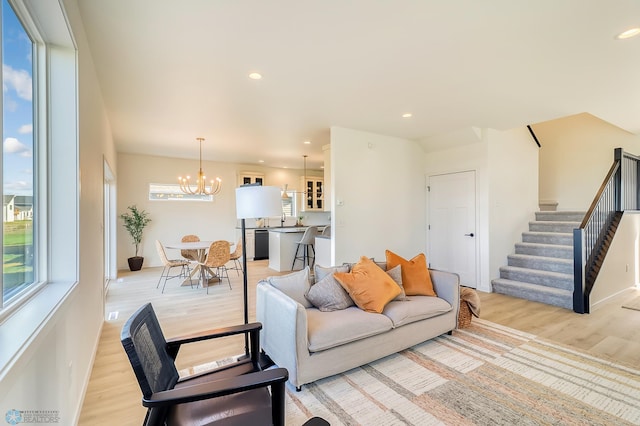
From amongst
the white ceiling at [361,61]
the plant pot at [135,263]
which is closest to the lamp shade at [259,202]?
the white ceiling at [361,61]

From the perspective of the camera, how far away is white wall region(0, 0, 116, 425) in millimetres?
1130

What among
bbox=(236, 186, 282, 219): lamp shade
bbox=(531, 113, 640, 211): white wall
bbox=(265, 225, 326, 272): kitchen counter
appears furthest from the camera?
bbox=(265, 225, 326, 272): kitchen counter

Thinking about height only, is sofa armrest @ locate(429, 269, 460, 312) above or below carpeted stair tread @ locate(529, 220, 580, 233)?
below

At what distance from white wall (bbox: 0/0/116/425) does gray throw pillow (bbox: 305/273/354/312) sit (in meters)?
1.69

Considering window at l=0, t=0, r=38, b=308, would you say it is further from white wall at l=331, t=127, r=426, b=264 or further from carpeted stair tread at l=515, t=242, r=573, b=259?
carpeted stair tread at l=515, t=242, r=573, b=259

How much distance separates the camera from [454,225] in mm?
5473

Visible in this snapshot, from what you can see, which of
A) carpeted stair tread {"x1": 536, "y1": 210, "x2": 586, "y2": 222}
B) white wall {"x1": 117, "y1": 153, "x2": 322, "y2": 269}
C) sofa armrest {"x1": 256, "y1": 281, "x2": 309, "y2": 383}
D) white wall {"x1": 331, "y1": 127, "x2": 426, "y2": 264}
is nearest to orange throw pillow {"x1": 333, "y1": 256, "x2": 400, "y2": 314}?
sofa armrest {"x1": 256, "y1": 281, "x2": 309, "y2": 383}

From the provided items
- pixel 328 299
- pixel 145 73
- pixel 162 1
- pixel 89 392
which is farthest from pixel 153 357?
pixel 145 73

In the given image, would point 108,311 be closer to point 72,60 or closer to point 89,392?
point 89,392

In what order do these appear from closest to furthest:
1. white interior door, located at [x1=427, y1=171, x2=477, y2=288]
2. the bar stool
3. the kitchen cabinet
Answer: white interior door, located at [x1=427, y1=171, x2=477, y2=288]
the bar stool
the kitchen cabinet

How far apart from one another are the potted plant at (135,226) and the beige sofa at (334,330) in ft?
17.5

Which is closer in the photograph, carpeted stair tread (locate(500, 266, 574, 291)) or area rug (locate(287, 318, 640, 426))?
area rug (locate(287, 318, 640, 426))

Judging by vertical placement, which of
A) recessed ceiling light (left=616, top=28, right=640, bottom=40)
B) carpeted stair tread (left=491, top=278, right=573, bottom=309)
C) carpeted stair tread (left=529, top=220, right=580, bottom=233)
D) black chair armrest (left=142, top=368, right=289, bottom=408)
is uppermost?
recessed ceiling light (left=616, top=28, right=640, bottom=40)

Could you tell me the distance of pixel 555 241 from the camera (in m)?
5.14
